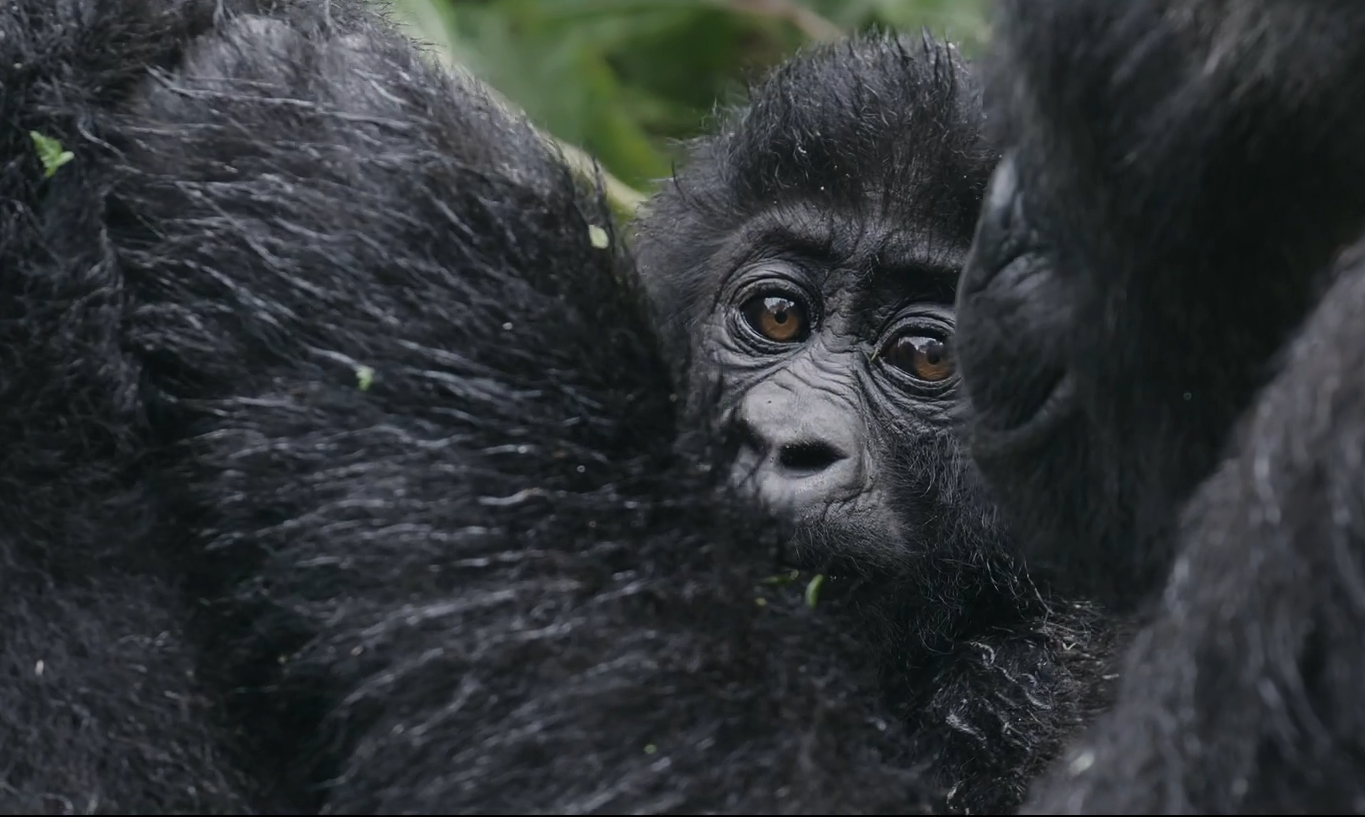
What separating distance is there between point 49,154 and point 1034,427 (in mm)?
1245

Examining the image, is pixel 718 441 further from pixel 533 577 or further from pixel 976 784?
pixel 976 784

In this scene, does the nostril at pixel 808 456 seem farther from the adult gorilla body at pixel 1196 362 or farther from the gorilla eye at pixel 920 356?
the adult gorilla body at pixel 1196 362

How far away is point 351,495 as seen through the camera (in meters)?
2.01

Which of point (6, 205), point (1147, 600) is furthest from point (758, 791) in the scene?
point (6, 205)

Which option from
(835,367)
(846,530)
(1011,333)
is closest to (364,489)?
(1011,333)

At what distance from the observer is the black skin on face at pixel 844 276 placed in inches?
123

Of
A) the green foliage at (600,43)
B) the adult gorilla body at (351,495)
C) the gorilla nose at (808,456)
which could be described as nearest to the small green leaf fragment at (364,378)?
the adult gorilla body at (351,495)

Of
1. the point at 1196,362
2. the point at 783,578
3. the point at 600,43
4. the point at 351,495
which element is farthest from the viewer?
the point at 600,43

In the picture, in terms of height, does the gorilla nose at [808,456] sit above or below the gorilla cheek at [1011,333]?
below

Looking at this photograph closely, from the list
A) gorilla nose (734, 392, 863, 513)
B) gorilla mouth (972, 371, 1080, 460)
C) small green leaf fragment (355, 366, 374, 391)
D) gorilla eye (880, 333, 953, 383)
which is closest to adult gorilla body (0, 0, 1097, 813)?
small green leaf fragment (355, 366, 374, 391)

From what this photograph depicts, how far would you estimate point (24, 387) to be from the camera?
2.11 m

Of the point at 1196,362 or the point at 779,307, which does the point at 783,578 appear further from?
the point at 779,307

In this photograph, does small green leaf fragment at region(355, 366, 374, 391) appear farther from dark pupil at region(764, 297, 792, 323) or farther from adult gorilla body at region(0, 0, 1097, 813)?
dark pupil at region(764, 297, 792, 323)

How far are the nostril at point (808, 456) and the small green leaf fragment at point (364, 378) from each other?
3.78ft
